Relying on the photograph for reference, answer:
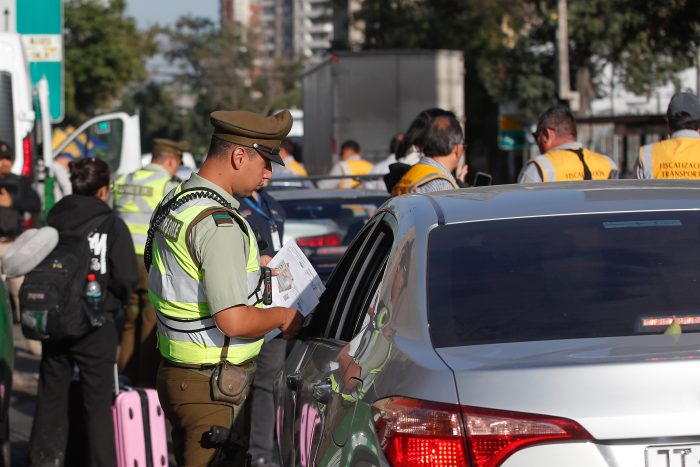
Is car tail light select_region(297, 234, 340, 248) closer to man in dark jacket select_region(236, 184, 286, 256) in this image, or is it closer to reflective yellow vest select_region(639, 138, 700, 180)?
man in dark jacket select_region(236, 184, 286, 256)

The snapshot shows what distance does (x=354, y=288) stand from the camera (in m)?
4.60

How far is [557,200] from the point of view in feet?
13.2

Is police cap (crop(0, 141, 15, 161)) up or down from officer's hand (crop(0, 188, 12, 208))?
up

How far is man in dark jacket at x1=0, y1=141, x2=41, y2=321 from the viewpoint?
10953 mm

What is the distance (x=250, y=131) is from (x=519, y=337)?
1.57 metres

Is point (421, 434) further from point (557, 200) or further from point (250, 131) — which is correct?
point (250, 131)

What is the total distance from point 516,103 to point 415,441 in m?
38.3

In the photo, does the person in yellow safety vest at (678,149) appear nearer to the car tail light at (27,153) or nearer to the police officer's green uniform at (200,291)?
the police officer's green uniform at (200,291)

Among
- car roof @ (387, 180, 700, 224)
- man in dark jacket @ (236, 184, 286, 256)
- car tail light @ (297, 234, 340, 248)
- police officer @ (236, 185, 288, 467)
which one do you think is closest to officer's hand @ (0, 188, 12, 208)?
car tail light @ (297, 234, 340, 248)

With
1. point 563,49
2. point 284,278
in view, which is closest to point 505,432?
point 284,278

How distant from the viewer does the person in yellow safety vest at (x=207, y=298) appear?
175 inches

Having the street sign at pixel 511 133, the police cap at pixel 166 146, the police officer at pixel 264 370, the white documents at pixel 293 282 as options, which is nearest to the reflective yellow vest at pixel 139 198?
the police cap at pixel 166 146

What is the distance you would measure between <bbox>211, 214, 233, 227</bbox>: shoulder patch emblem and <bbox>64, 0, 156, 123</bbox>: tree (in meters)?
49.7

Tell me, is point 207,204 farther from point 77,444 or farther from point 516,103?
point 516,103
